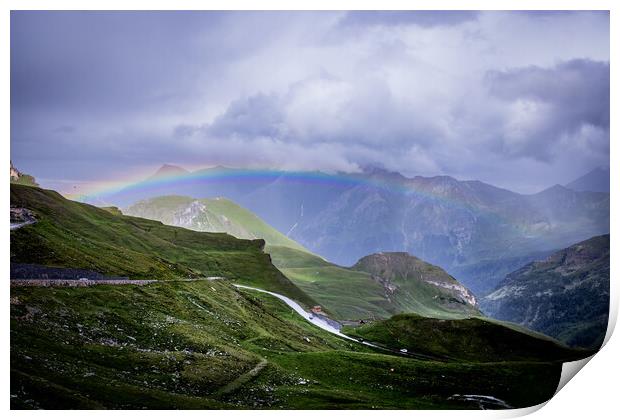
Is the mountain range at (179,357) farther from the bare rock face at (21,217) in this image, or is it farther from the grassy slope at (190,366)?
the bare rock face at (21,217)

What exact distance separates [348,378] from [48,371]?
5180cm

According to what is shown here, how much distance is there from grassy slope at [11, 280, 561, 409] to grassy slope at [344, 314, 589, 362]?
40.4 m

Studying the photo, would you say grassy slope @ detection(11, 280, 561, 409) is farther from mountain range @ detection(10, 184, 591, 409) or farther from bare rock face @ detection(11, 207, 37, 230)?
bare rock face @ detection(11, 207, 37, 230)

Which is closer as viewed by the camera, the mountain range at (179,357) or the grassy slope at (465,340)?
the mountain range at (179,357)

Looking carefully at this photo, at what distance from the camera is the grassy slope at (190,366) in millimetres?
72500

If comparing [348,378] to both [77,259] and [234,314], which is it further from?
[77,259]

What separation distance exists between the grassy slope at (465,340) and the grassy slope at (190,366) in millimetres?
40433

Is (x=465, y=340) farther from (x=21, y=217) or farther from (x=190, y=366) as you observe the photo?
(x=21, y=217)

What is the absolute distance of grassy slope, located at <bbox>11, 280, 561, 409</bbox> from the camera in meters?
72.5

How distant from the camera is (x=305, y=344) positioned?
446 feet

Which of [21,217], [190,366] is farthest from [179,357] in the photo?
[21,217]

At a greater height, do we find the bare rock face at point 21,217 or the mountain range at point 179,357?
the bare rock face at point 21,217

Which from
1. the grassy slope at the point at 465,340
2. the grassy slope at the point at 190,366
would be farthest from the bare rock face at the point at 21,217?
the grassy slope at the point at 465,340
